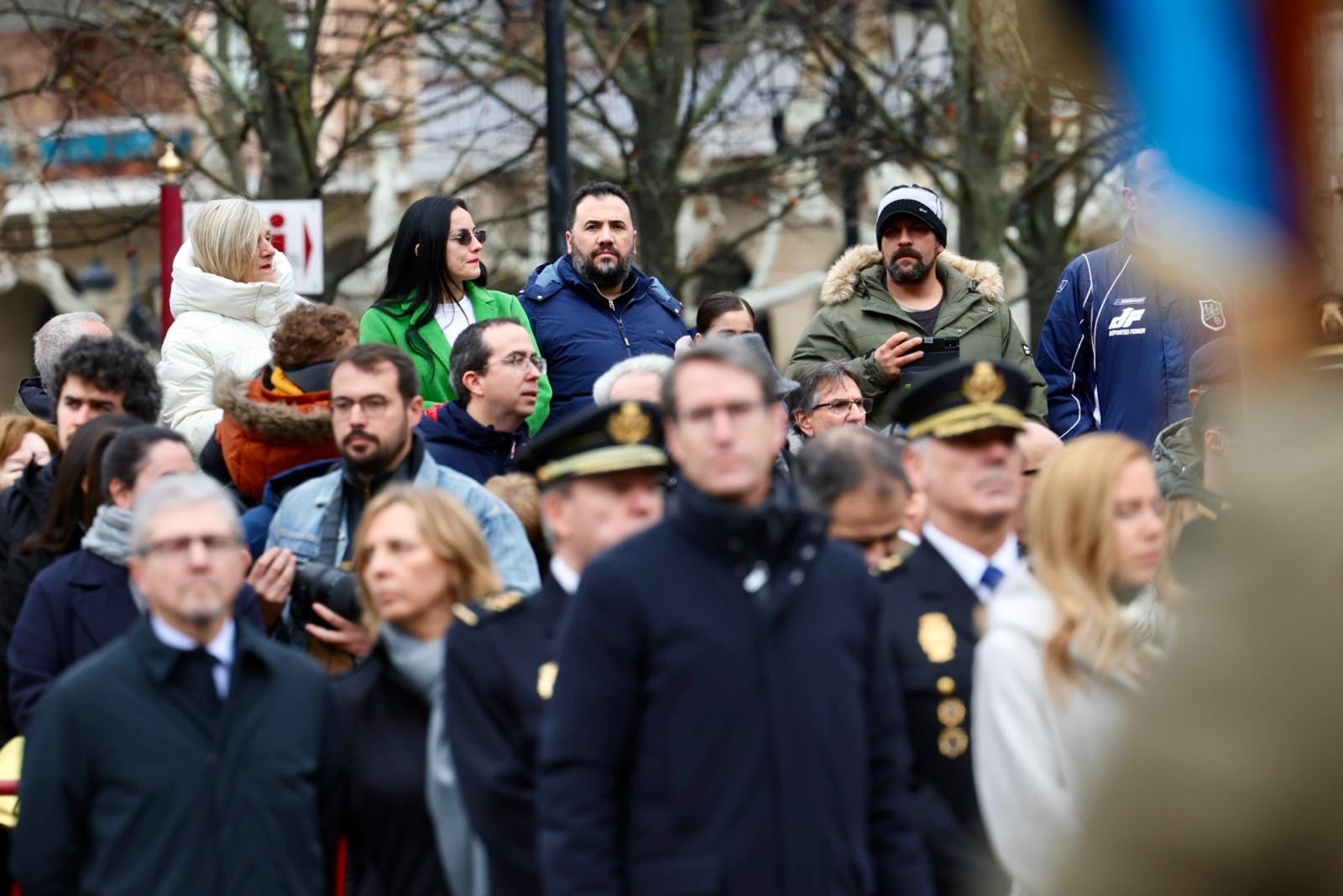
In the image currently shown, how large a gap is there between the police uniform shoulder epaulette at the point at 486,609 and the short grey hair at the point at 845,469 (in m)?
0.91

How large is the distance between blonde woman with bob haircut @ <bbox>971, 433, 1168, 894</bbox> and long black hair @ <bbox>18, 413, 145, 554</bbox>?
117 inches

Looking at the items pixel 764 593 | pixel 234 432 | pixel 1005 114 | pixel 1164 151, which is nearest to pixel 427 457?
pixel 234 432

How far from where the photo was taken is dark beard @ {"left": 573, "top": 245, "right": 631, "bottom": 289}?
28.3 ft

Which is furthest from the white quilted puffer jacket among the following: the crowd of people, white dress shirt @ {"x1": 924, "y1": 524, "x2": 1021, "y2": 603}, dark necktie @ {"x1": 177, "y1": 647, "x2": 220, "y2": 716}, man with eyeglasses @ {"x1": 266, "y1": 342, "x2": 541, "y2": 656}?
white dress shirt @ {"x1": 924, "y1": 524, "x2": 1021, "y2": 603}

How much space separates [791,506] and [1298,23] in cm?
315

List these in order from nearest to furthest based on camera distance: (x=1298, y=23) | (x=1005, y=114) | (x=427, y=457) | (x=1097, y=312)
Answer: (x=1298, y=23), (x=427, y=457), (x=1097, y=312), (x=1005, y=114)

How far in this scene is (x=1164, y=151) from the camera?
144 centimetres

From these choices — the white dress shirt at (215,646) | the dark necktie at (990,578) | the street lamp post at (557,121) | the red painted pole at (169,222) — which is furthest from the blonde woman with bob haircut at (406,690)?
the street lamp post at (557,121)

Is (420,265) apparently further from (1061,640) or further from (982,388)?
(1061,640)

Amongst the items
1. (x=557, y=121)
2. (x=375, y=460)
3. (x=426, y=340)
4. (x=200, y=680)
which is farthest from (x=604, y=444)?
(x=557, y=121)

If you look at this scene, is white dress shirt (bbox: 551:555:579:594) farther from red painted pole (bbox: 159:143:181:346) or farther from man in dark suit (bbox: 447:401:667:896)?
red painted pole (bbox: 159:143:181:346)

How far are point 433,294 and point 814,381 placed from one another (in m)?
1.59

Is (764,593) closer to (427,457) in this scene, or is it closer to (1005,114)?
(427,457)

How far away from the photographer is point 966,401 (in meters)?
5.40
